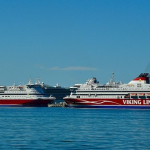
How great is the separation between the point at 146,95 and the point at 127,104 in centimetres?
346

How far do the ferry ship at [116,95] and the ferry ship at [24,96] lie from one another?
18832 mm

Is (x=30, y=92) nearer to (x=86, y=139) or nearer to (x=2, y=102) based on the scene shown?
(x=2, y=102)

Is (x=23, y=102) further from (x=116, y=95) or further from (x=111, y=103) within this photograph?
(x=111, y=103)

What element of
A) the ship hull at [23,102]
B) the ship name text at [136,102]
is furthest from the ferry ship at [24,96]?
the ship name text at [136,102]

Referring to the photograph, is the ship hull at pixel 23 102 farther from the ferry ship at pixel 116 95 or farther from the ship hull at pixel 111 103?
→ the ship hull at pixel 111 103

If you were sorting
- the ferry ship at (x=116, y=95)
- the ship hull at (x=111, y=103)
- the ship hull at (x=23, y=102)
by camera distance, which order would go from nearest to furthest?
the ship hull at (x=111, y=103) < the ferry ship at (x=116, y=95) < the ship hull at (x=23, y=102)

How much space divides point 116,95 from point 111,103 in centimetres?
197

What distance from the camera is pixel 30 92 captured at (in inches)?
4205

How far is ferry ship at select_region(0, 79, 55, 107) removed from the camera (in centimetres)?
10444

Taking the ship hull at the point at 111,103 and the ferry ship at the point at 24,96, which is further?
the ferry ship at the point at 24,96

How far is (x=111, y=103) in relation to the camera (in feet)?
274

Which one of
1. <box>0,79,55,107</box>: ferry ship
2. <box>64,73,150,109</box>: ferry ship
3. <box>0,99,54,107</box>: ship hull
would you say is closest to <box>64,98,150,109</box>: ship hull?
<box>64,73,150,109</box>: ferry ship

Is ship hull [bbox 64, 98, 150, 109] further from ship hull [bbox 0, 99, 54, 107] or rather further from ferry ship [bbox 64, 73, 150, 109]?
ship hull [bbox 0, 99, 54, 107]

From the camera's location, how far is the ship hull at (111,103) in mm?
82250
